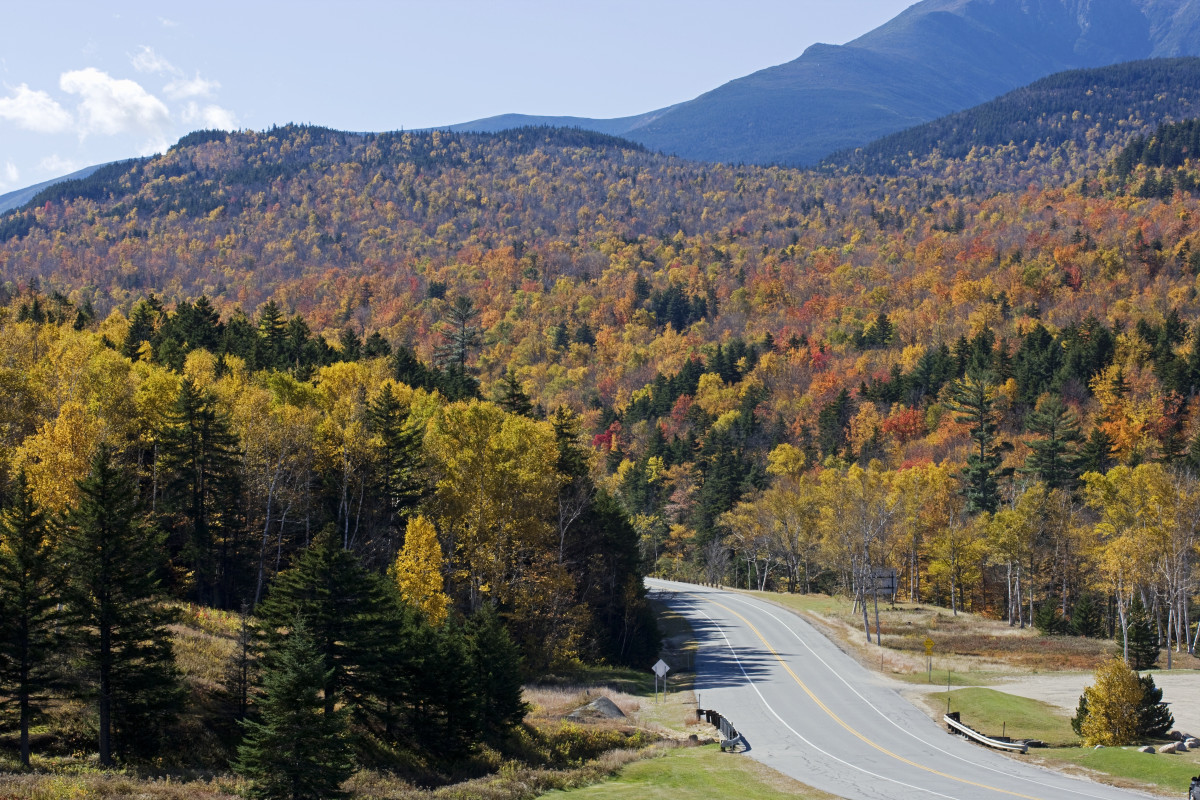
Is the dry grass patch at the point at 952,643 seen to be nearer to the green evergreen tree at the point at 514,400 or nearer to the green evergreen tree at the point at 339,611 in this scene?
the green evergreen tree at the point at 514,400

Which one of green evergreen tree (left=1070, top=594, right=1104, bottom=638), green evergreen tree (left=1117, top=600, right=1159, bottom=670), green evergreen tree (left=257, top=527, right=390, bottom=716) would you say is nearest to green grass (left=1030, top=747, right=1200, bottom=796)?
green evergreen tree (left=257, top=527, right=390, bottom=716)

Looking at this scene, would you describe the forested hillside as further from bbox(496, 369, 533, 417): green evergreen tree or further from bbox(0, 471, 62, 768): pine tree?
bbox(0, 471, 62, 768): pine tree

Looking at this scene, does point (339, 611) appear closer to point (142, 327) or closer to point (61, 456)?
point (61, 456)

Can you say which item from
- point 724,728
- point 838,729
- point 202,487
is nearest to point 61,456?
point 202,487

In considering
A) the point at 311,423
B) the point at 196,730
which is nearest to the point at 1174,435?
the point at 311,423

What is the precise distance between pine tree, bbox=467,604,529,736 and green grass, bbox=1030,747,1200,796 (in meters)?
18.8

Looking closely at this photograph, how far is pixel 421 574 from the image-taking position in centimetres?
4147

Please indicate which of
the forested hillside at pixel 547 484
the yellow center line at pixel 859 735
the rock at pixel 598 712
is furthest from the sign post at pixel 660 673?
the yellow center line at pixel 859 735

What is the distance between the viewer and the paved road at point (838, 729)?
2983 centimetres

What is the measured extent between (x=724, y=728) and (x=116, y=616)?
2241cm

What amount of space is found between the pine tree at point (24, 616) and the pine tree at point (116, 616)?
0.77 meters

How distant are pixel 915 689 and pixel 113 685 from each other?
121 feet

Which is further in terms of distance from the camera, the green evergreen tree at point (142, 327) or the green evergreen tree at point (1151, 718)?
the green evergreen tree at point (142, 327)

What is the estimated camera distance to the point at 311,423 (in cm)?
5434
